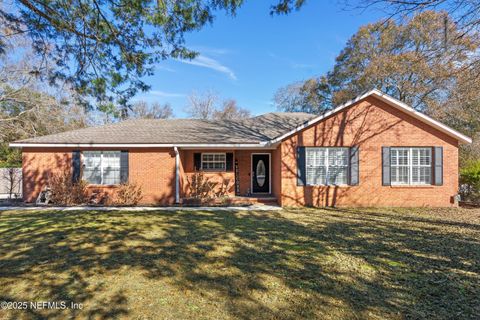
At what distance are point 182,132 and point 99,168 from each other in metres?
4.16

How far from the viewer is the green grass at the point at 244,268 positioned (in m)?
3.46

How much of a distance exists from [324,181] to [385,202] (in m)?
2.68

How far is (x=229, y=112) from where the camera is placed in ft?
133

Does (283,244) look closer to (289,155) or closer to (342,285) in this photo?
(342,285)

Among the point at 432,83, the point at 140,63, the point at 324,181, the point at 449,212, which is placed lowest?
the point at 449,212

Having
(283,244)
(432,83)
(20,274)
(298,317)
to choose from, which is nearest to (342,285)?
(298,317)

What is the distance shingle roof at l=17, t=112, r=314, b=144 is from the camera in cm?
1223

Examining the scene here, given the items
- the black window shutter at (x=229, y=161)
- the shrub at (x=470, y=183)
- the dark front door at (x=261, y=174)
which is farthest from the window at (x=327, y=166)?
the shrub at (x=470, y=183)

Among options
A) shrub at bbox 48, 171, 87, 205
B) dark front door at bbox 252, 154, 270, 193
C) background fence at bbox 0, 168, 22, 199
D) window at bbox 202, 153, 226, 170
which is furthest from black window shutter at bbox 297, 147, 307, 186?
background fence at bbox 0, 168, 22, 199

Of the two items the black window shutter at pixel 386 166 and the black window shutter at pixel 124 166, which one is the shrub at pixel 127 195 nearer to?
the black window shutter at pixel 124 166

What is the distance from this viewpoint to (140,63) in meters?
→ 7.25

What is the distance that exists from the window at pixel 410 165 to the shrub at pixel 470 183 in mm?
2297

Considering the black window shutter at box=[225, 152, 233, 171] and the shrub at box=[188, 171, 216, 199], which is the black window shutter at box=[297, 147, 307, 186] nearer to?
the black window shutter at box=[225, 152, 233, 171]

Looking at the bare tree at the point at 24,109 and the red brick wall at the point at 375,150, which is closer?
the red brick wall at the point at 375,150
